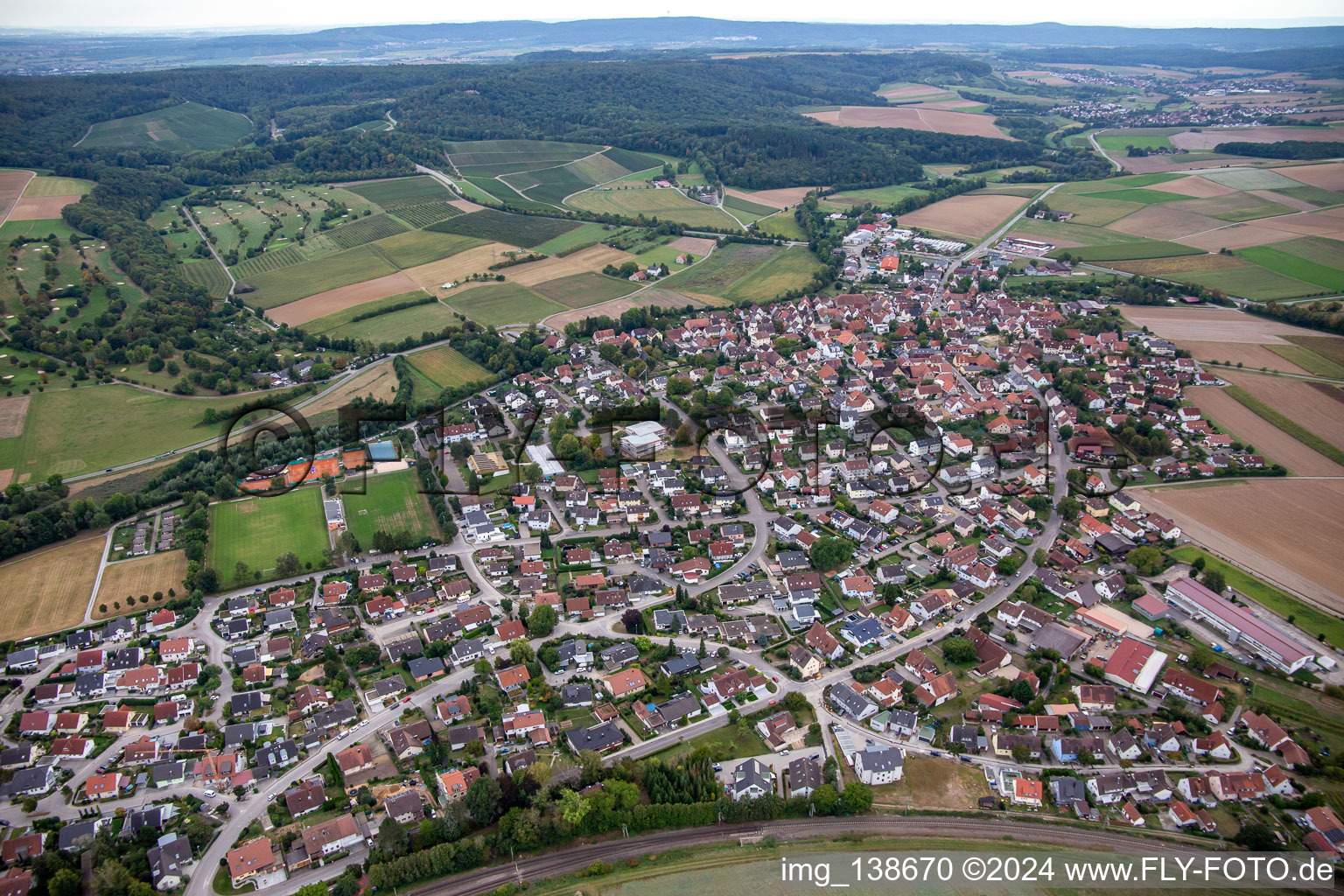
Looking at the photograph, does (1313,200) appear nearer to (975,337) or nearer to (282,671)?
(975,337)

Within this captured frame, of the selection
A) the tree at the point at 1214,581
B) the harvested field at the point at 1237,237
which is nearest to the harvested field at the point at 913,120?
the harvested field at the point at 1237,237

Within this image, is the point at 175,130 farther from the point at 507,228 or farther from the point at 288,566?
the point at 288,566

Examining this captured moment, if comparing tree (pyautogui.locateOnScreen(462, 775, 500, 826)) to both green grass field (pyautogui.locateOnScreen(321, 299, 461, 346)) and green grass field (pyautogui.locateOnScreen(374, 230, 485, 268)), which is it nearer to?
green grass field (pyautogui.locateOnScreen(321, 299, 461, 346))

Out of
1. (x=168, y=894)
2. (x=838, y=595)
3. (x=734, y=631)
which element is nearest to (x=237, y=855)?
(x=168, y=894)

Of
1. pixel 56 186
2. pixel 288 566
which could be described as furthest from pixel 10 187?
pixel 288 566

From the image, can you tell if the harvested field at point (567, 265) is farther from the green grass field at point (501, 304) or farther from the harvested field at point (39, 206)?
the harvested field at point (39, 206)

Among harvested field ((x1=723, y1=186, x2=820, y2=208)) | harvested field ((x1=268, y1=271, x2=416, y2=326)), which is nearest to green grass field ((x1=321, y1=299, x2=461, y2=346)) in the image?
harvested field ((x1=268, y1=271, x2=416, y2=326))
